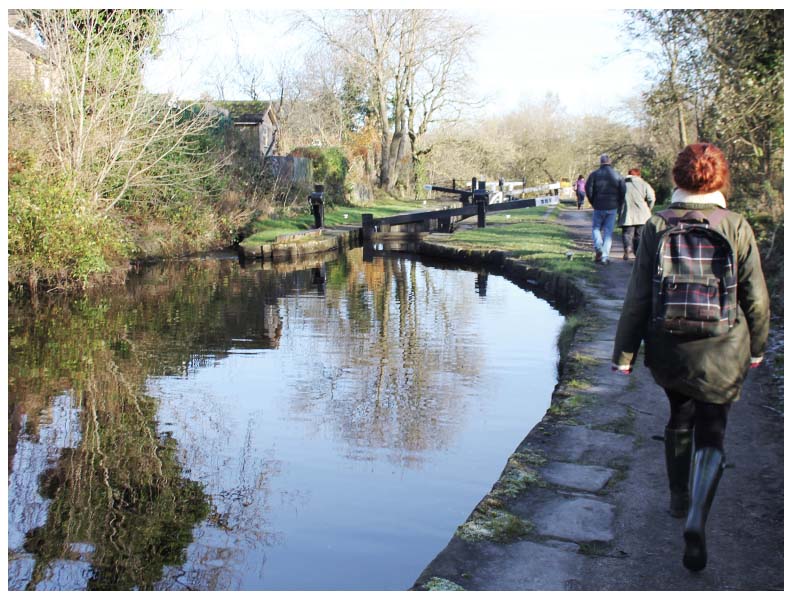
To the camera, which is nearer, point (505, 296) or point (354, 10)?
point (505, 296)

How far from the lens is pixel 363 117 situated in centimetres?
4600

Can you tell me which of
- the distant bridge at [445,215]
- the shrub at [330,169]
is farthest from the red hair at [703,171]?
the shrub at [330,169]

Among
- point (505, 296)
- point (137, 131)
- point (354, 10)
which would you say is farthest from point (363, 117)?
point (505, 296)

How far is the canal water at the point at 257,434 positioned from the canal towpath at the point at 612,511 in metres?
0.50

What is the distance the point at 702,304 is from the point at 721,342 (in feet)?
0.68

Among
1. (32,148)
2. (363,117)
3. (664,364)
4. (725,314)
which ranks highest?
(363,117)

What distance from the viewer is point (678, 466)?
4082mm

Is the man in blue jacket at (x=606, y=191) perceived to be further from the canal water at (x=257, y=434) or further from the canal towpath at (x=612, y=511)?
the canal towpath at (x=612, y=511)

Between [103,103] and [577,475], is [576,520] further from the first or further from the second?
[103,103]

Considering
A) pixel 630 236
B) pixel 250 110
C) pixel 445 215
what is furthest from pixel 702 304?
pixel 250 110

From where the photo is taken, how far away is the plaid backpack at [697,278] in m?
3.63

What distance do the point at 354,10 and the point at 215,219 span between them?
1752 centimetres

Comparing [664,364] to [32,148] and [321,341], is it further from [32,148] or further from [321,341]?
[32,148]

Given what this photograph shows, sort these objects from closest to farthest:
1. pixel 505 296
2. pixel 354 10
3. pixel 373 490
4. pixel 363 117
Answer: pixel 373 490
pixel 505 296
pixel 354 10
pixel 363 117
